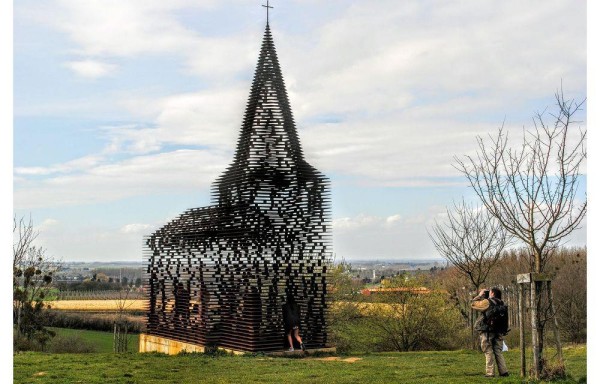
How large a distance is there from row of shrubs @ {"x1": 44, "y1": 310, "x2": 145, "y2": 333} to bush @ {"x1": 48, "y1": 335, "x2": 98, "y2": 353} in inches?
85.0

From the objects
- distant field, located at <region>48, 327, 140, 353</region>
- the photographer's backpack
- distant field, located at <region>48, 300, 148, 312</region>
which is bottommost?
distant field, located at <region>48, 327, 140, 353</region>

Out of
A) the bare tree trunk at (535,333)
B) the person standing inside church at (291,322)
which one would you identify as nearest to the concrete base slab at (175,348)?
the person standing inside church at (291,322)

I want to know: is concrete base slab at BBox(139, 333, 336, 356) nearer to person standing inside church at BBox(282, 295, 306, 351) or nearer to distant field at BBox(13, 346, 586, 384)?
person standing inside church at BBox(282, 295, 306, 351)

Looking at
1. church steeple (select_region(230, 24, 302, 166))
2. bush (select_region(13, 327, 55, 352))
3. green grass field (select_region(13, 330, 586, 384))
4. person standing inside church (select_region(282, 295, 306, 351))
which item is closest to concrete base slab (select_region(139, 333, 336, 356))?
person standing inside church (select_region(282, 295, 306, 351))

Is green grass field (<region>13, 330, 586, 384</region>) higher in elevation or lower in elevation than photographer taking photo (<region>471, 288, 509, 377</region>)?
lower

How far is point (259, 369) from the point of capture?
1221cm

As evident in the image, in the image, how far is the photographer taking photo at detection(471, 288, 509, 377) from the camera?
10641 mm

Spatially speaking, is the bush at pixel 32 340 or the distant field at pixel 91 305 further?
the distant field at pixel 91 305

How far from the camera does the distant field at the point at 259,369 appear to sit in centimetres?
1115

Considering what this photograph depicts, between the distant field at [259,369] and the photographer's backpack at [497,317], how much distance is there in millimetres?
770

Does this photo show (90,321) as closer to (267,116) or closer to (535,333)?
(267,116)

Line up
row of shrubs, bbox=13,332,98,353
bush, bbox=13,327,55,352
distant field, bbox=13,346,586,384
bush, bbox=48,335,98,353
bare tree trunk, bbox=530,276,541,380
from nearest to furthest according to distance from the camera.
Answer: bare tree trunk, bbox=530,276,541,380
distant field, bbox=13,346,586,384
bush, bbox=13,327,55,352
row of shrubs, bbox=13,332,98,353
bush, bbox=48,335,98,353

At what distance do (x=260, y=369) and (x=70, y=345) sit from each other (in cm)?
924

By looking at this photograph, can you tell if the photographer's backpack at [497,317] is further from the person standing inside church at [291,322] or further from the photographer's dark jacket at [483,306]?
the person standing inside church at [291,322]
